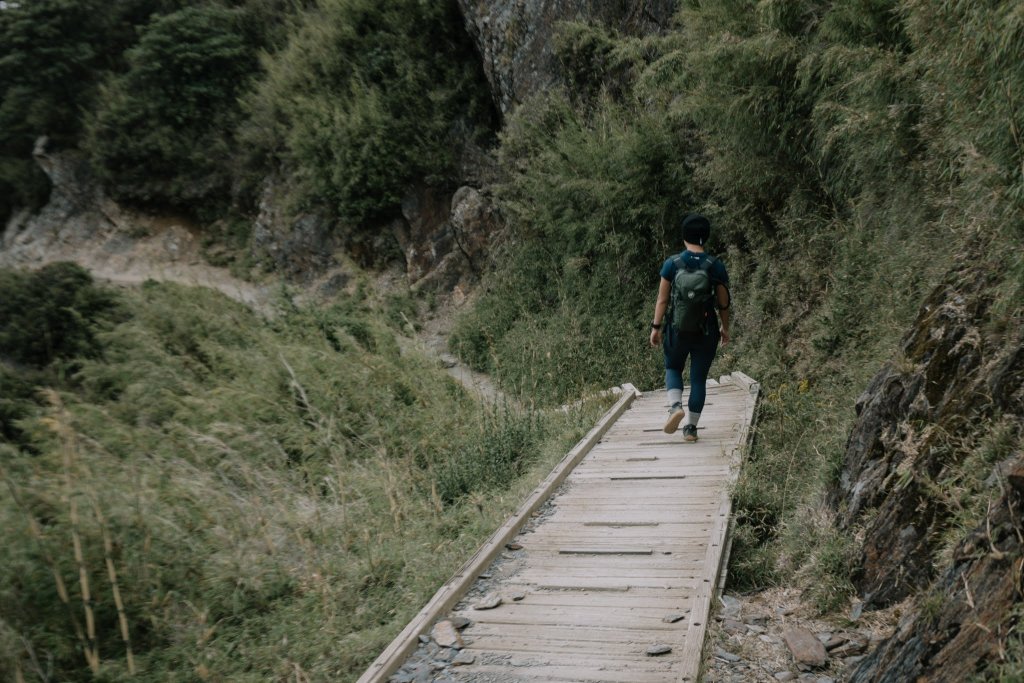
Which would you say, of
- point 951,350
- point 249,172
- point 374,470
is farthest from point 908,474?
point 249,172

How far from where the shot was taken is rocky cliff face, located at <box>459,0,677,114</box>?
1345cm

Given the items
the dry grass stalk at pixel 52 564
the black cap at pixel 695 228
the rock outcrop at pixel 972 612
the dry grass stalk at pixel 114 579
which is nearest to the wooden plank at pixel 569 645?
the rock outcrop at pixel 972 612

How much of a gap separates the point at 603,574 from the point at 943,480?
183 cm

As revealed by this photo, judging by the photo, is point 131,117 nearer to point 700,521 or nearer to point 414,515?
point 414,515

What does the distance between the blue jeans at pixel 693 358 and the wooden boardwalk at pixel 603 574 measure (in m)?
0.47

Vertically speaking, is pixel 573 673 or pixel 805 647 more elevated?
pixel 805 647

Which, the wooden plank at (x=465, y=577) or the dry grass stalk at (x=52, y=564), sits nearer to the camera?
the wooden plank at (x=465, y=577)

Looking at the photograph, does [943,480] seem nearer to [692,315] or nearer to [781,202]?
[692,315]

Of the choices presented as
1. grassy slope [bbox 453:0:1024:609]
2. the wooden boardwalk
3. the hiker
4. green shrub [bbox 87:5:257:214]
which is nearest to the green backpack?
the hiker

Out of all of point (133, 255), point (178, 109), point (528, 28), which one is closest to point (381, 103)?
point (528, 28)

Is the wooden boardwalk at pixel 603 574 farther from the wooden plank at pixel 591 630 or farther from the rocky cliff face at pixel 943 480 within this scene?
the rocky cliff face at pixel 943 480

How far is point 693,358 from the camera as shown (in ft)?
19.5

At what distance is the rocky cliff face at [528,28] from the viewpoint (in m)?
13.5

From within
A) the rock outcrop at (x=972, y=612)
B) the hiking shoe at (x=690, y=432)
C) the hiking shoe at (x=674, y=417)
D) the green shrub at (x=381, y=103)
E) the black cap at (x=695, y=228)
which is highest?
the green shrub at (x=381, y=103)
